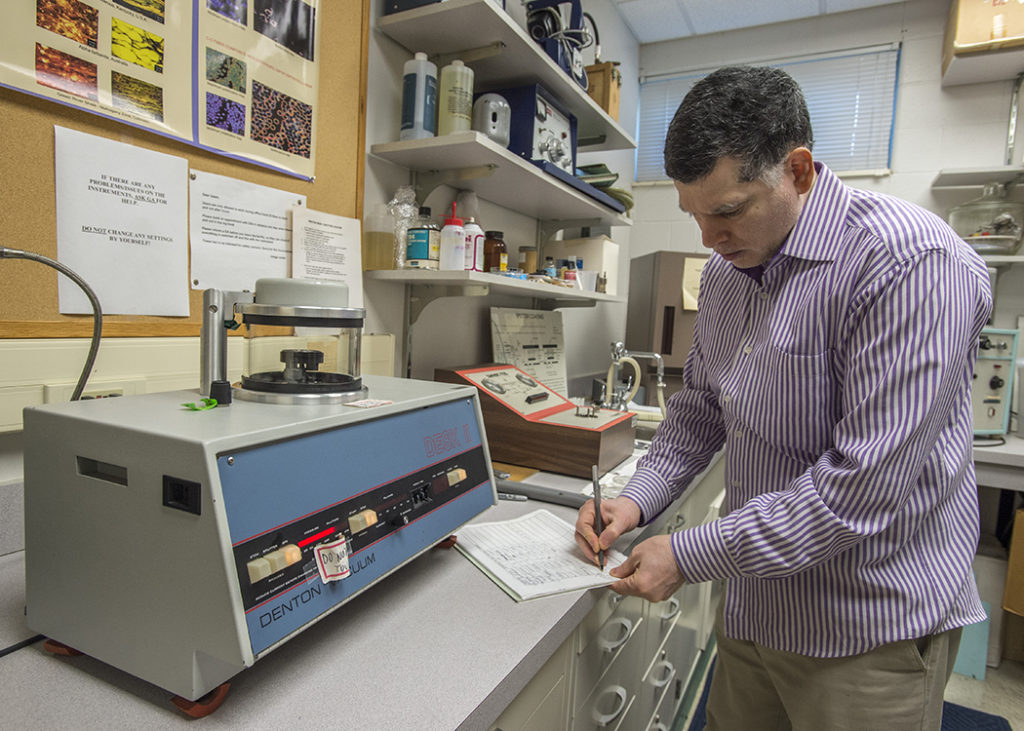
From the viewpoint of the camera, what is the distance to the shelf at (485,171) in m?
1.40

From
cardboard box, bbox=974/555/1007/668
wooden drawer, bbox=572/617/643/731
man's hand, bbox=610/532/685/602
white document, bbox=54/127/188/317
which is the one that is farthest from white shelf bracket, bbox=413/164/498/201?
cardboard box, bbox=974/555/1007/668

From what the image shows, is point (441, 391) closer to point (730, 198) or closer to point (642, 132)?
point (730, 198)

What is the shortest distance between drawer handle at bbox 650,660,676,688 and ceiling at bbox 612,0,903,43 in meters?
2.97

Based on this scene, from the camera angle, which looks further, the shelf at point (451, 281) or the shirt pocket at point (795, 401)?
the shelf at point (451, 281)

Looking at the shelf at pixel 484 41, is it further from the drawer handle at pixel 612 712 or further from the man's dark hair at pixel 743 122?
the drawer handle at pixel 612 712

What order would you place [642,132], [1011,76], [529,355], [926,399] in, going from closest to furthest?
[926,399] < [529,355] < [1011,76] < [642,132]

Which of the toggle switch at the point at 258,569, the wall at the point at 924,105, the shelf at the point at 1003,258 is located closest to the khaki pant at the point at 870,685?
the toggle switch at the point at 258,569

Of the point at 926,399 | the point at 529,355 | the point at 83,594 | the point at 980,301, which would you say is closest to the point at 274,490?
the point at 83,594

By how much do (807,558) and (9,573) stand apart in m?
1.14

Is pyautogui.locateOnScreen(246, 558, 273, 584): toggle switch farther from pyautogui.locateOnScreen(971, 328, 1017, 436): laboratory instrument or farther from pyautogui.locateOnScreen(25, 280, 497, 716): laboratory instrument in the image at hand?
pyautogui.locateOnScreen(971, 328, 1017, 436): laboratory instrument

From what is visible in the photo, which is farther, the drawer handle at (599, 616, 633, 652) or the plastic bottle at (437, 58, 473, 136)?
the plastic bottle at (437, 58, 473, 136)

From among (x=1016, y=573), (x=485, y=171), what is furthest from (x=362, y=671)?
(x=1016, y=573)

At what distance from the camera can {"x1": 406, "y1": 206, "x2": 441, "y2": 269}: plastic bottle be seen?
4.74 feet

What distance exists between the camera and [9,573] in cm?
85
